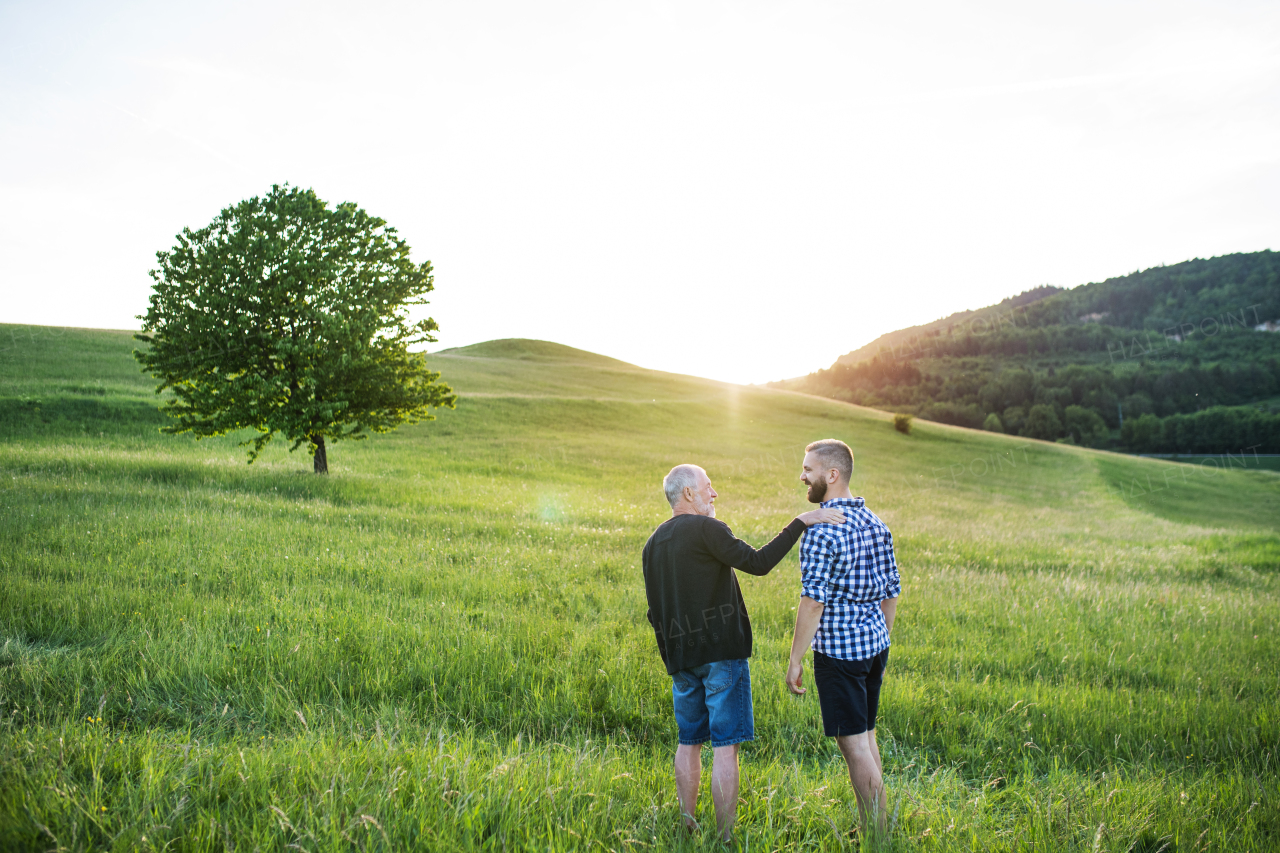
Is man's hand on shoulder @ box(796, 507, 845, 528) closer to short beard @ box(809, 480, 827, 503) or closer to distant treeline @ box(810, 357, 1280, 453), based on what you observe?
short beard @ box(809, 480, 827, 503)

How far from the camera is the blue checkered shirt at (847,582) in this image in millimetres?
3486

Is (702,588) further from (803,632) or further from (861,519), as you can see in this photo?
(861,519)

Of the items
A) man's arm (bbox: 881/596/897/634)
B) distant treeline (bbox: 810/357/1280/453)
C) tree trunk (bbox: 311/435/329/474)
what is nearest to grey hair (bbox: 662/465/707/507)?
man's arm (bbox: 881/596/897/634)

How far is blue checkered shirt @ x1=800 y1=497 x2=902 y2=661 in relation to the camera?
11.4ft

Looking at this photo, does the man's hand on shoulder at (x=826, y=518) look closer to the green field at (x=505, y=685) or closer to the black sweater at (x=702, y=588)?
the black sweater at (x=702, y=588)

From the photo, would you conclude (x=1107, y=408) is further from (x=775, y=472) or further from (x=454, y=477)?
(x=454, y=477)

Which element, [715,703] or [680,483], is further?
[680,483]

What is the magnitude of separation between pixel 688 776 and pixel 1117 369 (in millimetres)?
Answer: 139393

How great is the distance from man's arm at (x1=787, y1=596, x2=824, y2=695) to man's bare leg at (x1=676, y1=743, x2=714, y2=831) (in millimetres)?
683

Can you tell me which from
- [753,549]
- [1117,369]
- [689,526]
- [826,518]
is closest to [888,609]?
[826,518]

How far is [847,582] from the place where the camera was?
3523mm

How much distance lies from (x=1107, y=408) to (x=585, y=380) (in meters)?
88.0

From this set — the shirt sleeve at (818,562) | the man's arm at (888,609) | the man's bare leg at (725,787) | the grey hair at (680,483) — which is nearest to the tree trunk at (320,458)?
the grey hair at (680,483)

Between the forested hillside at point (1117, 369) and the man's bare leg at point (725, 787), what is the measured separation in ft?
236
